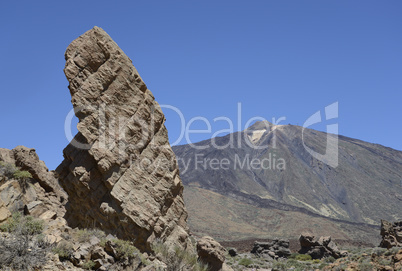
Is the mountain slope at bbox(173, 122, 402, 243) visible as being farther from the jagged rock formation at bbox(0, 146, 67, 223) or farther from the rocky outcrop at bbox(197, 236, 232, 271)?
the jagged rock formation at bbox(0, 146, 67, 223)

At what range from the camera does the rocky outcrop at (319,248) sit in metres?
37.7

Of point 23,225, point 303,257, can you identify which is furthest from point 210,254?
point 303,257

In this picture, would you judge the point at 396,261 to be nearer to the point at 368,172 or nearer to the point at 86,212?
the point at 86,212

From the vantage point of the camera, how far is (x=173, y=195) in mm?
14805

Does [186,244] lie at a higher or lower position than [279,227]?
lower

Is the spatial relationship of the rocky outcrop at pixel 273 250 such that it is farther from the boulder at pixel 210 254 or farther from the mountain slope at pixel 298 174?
the mountain slope at pixel 298 174

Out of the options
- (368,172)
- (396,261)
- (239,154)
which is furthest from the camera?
(239,154)

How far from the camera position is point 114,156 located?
13.3 m

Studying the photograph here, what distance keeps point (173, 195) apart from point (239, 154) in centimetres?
14730

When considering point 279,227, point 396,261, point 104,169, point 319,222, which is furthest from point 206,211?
point 104,169

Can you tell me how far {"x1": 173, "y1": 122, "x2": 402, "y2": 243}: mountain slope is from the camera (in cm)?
11962

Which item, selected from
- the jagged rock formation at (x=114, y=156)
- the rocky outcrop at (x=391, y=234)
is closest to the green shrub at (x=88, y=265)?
the jagged rock formation at (x=114, y=156)

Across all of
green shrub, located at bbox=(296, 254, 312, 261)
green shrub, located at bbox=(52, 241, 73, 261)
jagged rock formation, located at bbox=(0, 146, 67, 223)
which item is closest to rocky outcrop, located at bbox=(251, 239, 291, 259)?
green shrub, located at bbox=(296, 254, 312, 261)

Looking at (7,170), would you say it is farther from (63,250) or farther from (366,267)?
(366,267)
